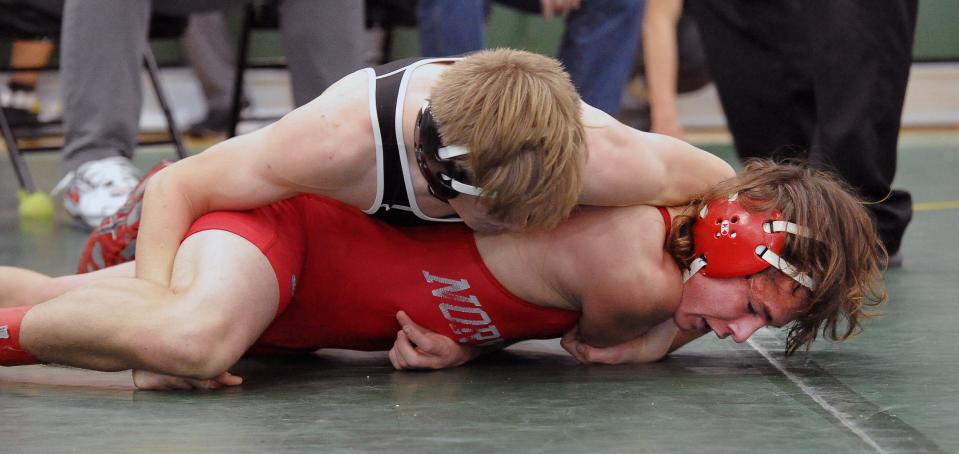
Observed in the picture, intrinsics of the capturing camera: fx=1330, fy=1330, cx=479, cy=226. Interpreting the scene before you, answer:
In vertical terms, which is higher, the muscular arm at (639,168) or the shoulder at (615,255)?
the muscular arm at (639,168)

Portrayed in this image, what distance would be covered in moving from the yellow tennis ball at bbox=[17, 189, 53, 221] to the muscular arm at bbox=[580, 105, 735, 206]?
2791mm

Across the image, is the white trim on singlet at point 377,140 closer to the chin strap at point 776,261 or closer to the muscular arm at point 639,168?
the muscular arm at point 639,168

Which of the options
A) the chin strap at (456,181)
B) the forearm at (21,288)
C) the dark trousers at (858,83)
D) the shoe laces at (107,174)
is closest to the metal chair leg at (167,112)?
the shoe laces at (107,174)

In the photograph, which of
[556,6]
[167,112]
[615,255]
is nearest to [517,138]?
[615,255]

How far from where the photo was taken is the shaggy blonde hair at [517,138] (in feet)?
6.40

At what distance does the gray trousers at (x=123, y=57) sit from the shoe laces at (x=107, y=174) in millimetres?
62

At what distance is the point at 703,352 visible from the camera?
8.25 feet

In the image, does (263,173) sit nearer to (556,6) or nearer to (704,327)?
(704,327)

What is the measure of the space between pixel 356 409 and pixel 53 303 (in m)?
0.53

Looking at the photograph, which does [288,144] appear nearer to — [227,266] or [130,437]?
[227,266]

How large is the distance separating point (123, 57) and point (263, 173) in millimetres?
2029

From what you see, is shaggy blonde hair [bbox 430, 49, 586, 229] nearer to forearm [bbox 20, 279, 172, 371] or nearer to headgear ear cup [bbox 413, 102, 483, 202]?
headgear ear cup [bbox 413, 102, 483, 202]

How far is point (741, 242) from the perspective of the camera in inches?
86.8

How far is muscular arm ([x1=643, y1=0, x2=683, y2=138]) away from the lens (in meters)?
6.21
